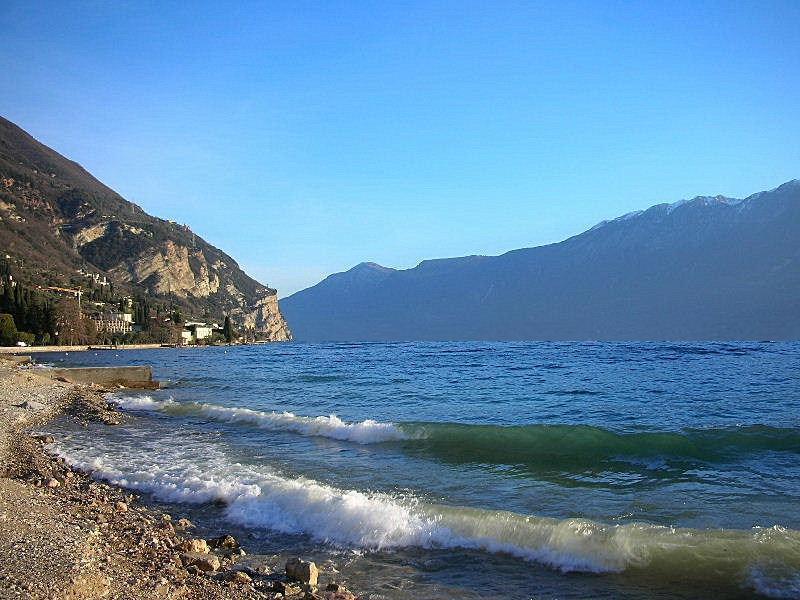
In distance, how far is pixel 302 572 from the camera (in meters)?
6.99

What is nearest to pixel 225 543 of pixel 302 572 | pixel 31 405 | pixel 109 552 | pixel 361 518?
pixel 109 552

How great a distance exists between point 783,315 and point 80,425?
17400cm

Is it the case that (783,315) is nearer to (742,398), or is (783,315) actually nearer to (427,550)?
(742,398)

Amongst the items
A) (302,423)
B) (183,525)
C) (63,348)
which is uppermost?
(183,525)

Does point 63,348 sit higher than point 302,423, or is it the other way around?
point 302,423

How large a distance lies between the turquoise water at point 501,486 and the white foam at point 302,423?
3.7 inches

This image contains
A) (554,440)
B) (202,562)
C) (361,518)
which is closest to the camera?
(202,562)

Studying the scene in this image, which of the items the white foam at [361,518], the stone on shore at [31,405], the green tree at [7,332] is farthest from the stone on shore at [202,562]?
the green tree at [7,332]

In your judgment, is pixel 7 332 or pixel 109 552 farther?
pixel 7 332

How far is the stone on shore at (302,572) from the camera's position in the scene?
6.90 metres

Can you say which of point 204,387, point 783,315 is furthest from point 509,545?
point 783,315

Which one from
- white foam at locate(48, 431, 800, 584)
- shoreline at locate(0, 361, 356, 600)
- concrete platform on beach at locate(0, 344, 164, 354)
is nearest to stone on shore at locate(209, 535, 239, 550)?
shoreline at locate(0, 361, 356, 600)

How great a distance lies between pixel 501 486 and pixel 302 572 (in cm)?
569

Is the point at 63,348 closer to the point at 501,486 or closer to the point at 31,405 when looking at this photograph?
the point at 31,405
